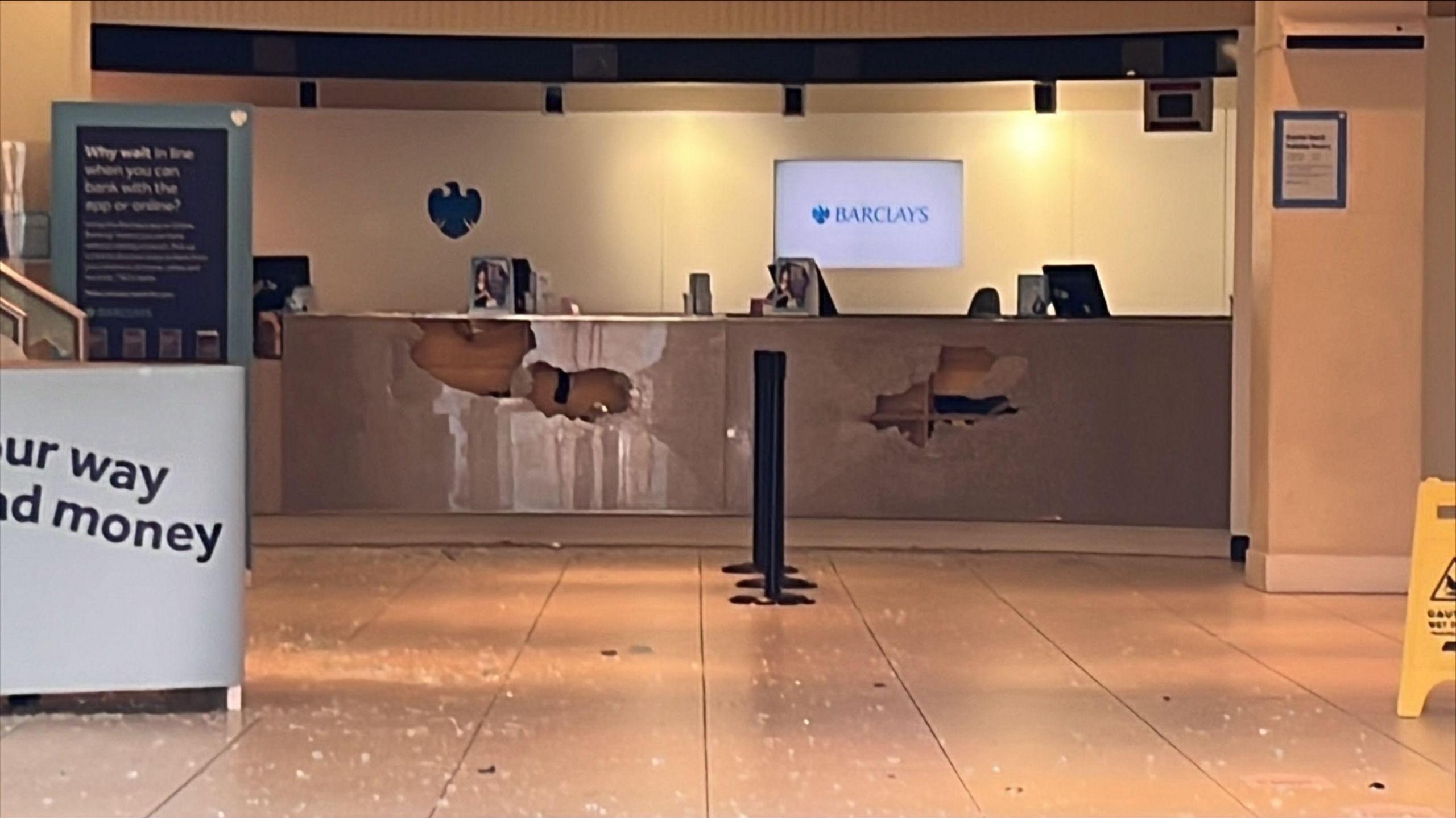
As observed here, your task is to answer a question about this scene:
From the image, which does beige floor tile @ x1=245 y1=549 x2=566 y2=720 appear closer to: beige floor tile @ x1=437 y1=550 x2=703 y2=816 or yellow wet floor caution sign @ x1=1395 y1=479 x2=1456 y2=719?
beige floor tile @ x1=437 y1=550 x2=703 y2=816

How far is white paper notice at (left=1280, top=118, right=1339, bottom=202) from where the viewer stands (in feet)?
24.9

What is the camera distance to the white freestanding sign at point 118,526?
464 centimetres

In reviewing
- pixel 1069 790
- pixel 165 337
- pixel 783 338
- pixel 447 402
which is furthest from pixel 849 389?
pixel 1069 790

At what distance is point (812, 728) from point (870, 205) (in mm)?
8114

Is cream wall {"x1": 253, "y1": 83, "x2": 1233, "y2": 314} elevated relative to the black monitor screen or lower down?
elevated

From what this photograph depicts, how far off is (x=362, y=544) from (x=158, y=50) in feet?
9.32

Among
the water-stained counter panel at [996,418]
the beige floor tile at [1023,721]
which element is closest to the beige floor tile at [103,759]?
the beige floor tile at [1023,721]

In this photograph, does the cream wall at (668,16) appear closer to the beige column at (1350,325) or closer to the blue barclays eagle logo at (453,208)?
the beige column at (1350,325)

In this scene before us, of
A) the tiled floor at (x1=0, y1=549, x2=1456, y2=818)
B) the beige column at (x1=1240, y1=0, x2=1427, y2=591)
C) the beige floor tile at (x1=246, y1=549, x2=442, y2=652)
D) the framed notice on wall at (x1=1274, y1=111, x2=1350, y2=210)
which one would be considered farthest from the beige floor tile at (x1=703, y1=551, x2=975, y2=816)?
the framed notice on wall at (x1=1274, y1=111, x2=1350, y2=210)

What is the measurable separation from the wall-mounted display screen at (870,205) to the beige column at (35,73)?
216 inches

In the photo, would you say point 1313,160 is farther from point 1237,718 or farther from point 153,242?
point 153,242

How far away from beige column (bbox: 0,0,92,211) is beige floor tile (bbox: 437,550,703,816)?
288 centimetres

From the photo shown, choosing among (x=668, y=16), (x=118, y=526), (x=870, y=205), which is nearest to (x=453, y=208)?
(x=870, y=205)

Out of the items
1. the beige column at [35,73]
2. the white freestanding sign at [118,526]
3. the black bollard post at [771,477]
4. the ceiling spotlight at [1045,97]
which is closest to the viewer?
the white freestanding sign at [118,526]
